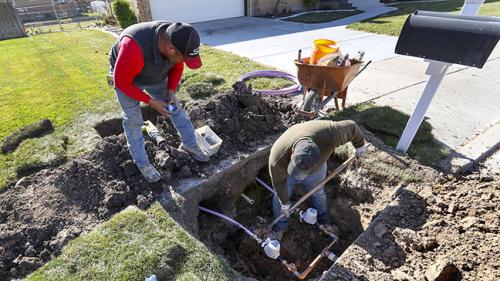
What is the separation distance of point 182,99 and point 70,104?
1.97 meters

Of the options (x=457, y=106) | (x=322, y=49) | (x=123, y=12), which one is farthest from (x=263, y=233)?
(x=123, y=12)

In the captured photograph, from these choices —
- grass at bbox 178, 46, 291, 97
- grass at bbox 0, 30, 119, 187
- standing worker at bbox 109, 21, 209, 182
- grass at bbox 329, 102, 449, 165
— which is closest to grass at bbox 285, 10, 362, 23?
grass at bbox 178, 46, 291, 97

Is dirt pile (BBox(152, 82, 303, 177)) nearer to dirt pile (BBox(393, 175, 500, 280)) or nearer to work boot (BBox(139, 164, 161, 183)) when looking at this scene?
work boot (BBox(139, 164, 161, 183))

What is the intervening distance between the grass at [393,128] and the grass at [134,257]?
2.98m

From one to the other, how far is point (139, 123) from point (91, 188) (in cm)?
96

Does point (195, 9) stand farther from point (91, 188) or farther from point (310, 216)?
point (310, 216)

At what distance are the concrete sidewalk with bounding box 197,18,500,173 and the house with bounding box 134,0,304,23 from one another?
2036mm

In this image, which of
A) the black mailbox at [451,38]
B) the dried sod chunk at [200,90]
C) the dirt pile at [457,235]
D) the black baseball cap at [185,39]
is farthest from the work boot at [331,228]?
the dried sod chunk at [200,90]

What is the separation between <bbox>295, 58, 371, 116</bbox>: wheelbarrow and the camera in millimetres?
4461

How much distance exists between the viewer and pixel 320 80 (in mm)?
4598

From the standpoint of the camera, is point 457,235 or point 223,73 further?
point 223,73

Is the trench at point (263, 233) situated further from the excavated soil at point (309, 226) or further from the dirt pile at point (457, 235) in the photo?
the dirt pile at point (457, 235)

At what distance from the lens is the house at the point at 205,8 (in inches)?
493

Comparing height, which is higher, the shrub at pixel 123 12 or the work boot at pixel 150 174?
the shrub at pixel 123 12
